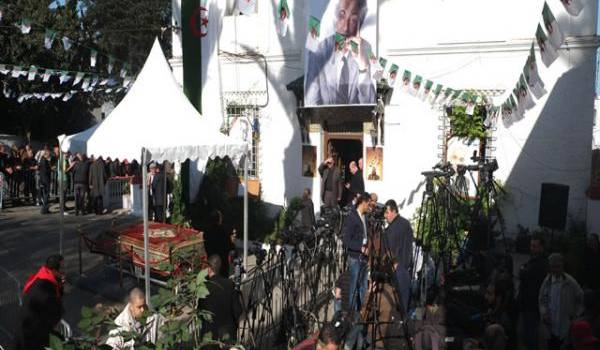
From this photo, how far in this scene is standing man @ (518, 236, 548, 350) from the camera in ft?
20.5

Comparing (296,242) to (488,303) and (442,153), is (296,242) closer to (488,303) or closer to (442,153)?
(488,303)

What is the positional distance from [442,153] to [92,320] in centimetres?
1027

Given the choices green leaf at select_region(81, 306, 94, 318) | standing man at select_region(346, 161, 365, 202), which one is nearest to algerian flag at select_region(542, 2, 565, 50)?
standing man at select_region(346, 161, 365, 202)

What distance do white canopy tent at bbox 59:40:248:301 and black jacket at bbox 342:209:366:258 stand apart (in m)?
2.67

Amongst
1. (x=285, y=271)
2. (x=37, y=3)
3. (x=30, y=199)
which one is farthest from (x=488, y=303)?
(x=37, y=3)

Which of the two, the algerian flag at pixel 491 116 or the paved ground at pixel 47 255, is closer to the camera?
the paved ground at pixel 47 255

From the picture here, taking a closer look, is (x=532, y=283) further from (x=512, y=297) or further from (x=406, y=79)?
(x=406, y=79)

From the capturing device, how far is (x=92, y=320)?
9.56 ft

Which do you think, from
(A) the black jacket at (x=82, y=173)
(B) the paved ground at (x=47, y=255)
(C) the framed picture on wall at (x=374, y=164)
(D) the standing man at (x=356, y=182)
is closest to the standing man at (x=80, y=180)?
(A) the black jacket at (x=82, y=173)

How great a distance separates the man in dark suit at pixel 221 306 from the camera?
16.6ft

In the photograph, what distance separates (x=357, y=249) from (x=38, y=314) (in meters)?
4.05

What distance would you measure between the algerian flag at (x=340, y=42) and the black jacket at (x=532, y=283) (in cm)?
673

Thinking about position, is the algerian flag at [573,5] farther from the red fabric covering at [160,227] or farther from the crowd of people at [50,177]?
the crowd of people at [50,177]

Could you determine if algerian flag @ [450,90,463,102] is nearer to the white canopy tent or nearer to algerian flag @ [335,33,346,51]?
algerian flag @ [335,33,346,51]
